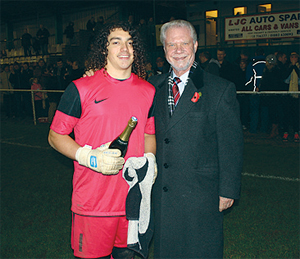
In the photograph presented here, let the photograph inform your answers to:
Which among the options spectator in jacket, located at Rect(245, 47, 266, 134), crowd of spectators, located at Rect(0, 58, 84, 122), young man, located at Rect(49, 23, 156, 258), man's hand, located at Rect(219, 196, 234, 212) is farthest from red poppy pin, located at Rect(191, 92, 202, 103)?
crowd of spectators, located at Rect(0, 58, 84, 122)

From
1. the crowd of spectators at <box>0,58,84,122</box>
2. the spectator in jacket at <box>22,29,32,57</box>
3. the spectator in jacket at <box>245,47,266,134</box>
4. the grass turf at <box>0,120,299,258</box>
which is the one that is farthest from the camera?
the spectator in jacket at <box>22,29,32,57</box>

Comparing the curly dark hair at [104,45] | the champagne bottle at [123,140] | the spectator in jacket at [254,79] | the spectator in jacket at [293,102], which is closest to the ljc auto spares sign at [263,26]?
the spectator in jacket at [254,79]

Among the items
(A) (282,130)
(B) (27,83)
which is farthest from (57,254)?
(B) (27,83)

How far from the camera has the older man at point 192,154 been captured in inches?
107

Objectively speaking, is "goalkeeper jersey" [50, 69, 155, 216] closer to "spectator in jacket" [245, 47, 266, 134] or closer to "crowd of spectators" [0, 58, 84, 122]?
"spectator in jacket" [245, 47, 266, 134]

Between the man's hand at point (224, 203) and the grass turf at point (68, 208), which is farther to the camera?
the grass turf at point (68, 208)

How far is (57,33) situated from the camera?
28828 millimetres

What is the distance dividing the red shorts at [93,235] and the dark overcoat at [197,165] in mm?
424

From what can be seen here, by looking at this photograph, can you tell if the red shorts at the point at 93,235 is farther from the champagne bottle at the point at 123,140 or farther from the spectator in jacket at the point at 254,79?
the spectator in jacket at the point at 254,79

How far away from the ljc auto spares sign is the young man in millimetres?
12646

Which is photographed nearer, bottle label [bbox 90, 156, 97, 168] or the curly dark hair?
Result: bottle label [bbox 90, 156, 97, 168]

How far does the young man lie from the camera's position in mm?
2699

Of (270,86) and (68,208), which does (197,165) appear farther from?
(270,86)

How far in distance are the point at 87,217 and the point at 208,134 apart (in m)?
1.20
